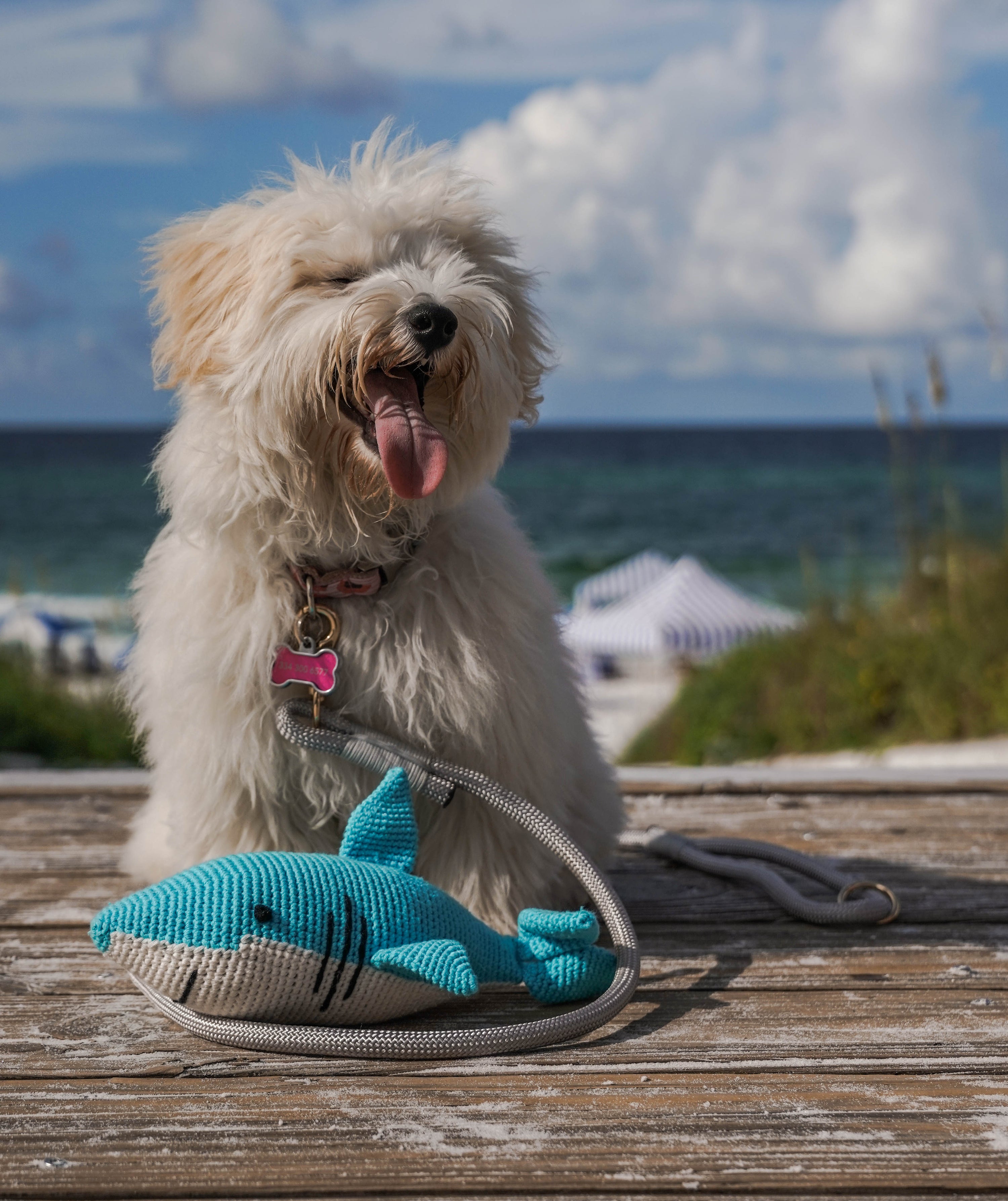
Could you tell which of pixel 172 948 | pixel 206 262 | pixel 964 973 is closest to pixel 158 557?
pixel 206 262

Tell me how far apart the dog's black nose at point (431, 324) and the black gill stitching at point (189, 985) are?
1199 millimetres

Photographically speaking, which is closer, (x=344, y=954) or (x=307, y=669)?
(x=344, y=954)

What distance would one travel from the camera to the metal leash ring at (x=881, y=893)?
2691 mm

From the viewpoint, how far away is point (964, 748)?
21.5ft

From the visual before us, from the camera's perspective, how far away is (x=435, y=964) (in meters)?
2.00

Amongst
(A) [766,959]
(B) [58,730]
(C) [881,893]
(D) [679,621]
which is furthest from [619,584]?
(A) [766,959]

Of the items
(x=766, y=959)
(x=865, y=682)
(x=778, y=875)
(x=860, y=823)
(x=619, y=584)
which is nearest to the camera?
(x=766, y=959)

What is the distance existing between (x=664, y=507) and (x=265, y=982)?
152 ft

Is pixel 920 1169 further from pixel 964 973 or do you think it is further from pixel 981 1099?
pixel 964 973

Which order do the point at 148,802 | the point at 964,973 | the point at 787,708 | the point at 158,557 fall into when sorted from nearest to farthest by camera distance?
the point at 964,973 → the point at 158,557 → the point at 148,802 → the point at 787,708

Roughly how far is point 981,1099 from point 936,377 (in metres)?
5.22

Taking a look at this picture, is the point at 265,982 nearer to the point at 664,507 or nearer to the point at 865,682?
the point at 865,682

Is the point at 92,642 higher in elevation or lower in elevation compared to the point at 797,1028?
lower

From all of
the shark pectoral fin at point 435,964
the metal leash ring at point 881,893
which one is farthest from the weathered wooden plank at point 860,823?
the shark pectoral fin at point 435,964
